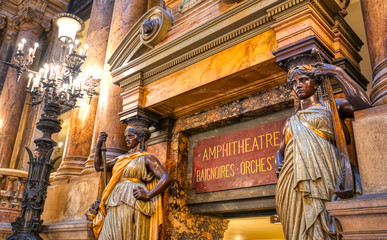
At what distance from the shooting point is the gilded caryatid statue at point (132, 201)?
13.5ft

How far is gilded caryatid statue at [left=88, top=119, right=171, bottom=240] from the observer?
13.5 ft

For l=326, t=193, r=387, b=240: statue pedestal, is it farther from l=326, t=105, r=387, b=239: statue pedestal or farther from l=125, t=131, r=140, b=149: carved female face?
l=125, t=131, r=140, b=149: carved female face

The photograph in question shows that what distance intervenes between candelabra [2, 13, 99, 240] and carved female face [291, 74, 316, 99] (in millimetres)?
3868

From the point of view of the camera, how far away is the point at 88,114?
22.0 feet

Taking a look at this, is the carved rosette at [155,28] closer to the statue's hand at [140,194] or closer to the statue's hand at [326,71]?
the statue's hand at [140,194]

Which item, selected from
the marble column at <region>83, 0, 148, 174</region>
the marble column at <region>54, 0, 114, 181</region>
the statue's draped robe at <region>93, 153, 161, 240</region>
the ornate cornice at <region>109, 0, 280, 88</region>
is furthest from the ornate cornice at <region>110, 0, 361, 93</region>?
the statue's draped robe at <region>93, 153, 161, 240</region>

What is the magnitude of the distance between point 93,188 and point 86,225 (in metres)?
0.59

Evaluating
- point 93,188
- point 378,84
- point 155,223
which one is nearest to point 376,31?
point 378,84

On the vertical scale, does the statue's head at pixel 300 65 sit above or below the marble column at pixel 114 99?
below

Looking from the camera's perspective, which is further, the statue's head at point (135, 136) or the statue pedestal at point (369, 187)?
the statue's head at point (135, 136)

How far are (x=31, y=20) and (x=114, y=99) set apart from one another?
8068 mm

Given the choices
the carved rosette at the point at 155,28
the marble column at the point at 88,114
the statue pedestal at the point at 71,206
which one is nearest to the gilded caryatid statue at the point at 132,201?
the statue pedestal at the point at 71,206

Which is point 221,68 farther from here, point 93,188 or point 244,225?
point 244,225

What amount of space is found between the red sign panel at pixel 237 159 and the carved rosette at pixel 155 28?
169 centimetres
